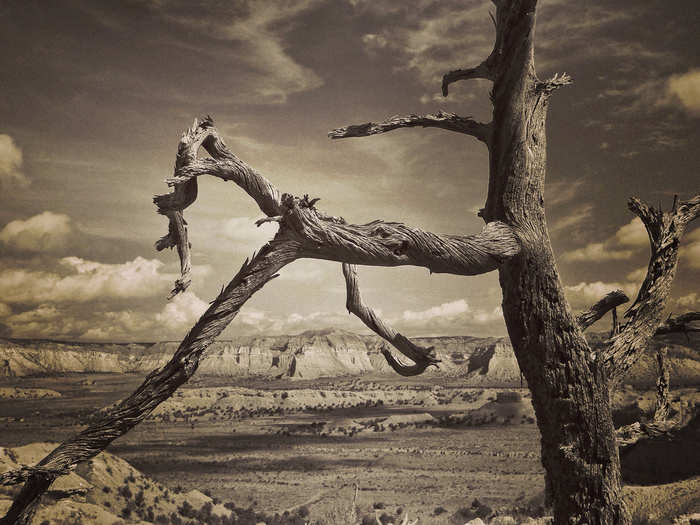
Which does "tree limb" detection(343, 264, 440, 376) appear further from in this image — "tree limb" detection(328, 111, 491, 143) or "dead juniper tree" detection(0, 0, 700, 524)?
"tree limb" detection(328, 111, 491, 143)

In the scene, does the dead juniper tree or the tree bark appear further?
the tree bark

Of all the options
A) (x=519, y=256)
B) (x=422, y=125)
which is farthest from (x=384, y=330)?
(x=422, y=125)

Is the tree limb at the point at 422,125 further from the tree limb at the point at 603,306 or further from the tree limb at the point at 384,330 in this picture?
the tree limb at the point at 603,306

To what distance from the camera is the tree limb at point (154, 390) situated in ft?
6.33

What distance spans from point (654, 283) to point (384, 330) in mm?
1867

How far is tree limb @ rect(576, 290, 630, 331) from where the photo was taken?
3.32 meters

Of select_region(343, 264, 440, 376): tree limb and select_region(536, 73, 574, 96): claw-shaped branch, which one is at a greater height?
select_region(536, 73, 574, 96): claw-shaped branch

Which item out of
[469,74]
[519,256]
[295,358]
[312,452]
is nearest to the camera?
[519,256]

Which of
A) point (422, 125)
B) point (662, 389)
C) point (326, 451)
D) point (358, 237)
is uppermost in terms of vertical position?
point (422, 125)

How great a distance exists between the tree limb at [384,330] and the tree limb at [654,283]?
1147 millimetres

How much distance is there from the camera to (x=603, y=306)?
3422mm

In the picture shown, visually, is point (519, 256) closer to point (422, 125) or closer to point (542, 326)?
point (542, 326)

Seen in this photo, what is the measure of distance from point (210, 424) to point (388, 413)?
1597 centimetres

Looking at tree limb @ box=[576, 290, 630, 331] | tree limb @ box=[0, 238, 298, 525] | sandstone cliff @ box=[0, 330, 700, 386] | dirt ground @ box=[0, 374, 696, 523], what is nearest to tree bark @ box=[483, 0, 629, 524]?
tree limb @ box=[576, 290, 630, 331]
